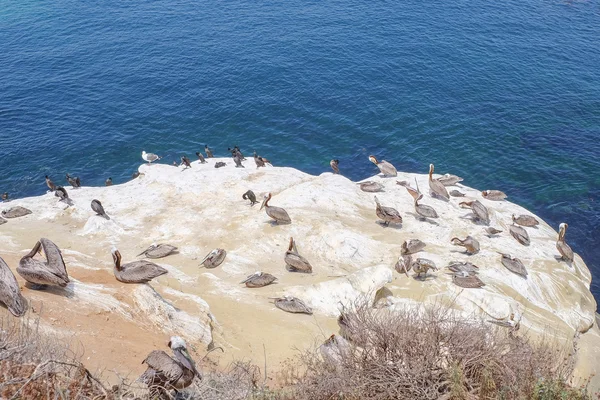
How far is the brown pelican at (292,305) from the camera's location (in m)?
18.2

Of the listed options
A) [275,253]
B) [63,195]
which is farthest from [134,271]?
[63,195]

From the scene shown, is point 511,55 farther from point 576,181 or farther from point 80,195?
point 80,195

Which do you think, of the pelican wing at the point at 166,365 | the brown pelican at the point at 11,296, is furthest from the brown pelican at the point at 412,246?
the brown pelican at the point at 11,296

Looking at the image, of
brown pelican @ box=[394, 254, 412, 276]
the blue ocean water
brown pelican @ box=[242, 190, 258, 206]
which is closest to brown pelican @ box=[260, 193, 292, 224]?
brown pelican @ box=[242, 190, 258, 206]

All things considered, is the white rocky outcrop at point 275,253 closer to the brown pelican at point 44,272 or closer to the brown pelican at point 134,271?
the brown pelican at point 134,271

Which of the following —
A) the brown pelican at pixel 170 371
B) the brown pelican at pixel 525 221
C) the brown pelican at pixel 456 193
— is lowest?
the brown pelican at pixel 525 221

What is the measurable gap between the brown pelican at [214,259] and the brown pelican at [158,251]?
1.69 metres

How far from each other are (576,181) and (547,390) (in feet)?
98.9

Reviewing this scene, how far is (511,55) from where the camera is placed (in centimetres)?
5484

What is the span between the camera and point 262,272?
2031 cm

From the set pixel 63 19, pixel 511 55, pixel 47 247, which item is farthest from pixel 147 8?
pixel 47 247

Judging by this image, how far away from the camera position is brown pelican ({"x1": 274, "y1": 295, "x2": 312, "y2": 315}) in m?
18.2

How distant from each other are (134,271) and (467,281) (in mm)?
12352

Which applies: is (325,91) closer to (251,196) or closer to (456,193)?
(456,193)
